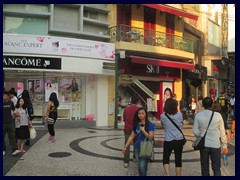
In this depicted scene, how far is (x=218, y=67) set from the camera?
85.3ft

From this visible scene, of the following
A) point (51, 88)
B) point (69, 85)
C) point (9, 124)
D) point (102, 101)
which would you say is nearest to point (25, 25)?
point (51, 88)

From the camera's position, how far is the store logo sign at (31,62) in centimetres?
1289

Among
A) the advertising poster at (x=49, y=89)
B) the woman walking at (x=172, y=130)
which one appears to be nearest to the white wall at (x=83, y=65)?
the advertising poster at (x=49, y=89)

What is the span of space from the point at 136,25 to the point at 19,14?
693 cm

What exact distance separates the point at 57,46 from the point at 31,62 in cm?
145

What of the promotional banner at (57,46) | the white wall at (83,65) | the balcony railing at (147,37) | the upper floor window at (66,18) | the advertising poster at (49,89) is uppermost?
the upper floor window at (66,18)

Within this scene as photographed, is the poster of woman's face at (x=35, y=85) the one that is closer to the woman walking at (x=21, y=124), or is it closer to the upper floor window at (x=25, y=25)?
the upper floor window at (x=25, y=25)

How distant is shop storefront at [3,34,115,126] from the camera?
42.9 feet

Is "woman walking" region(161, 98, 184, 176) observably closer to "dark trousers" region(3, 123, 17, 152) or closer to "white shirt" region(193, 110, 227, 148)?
"white shirt" region(193, 110, 227, 148)

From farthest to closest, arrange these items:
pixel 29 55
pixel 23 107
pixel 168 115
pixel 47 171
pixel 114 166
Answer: pixel 29 55
pixel 23 107
pixel 114 166
pixel 47 171
pixel 168 115

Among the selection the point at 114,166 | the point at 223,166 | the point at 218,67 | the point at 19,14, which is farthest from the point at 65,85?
the point at 218,67

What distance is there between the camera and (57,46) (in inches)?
537
